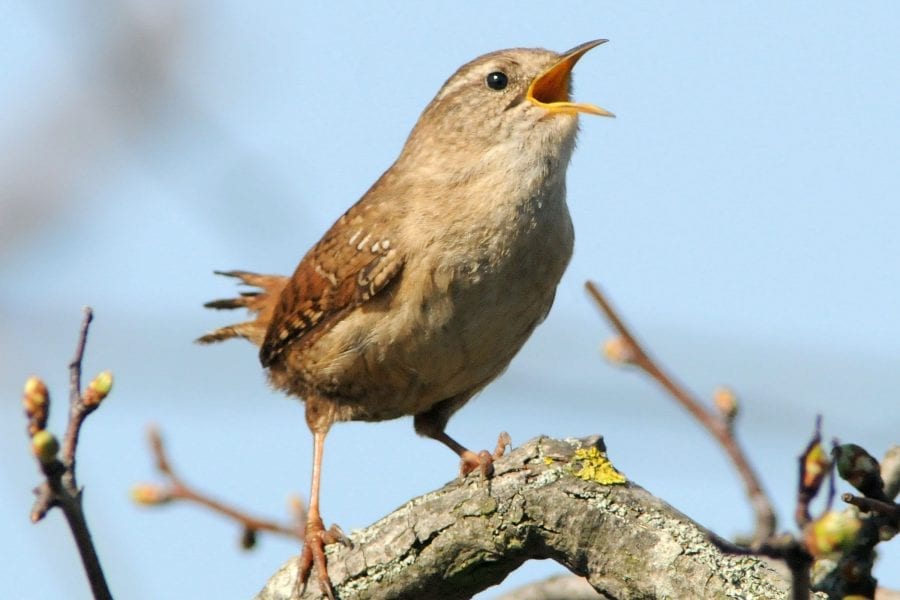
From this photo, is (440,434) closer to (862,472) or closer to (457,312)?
(457,312)

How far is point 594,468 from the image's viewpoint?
3137 millimetres

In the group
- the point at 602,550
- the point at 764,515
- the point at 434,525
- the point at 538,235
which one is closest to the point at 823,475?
the point at 764,515

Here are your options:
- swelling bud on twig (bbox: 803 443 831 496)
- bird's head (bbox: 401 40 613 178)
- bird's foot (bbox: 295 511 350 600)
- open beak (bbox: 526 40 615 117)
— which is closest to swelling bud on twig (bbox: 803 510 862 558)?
swelling bud on twig (bbox: 803 443 831 496)

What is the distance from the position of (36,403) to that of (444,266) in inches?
78.8

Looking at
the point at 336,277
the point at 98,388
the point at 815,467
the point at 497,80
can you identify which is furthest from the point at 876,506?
the point at 497,80

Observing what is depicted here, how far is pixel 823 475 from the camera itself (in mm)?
1760

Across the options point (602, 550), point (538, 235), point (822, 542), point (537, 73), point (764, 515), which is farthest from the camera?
point (537, 73)

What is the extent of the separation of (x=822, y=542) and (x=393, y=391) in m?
2.74

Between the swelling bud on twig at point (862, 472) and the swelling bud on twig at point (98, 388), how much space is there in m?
1.33

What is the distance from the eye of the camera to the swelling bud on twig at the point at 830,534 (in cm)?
169

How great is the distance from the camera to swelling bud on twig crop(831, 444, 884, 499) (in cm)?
203

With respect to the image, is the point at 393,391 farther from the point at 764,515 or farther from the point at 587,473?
the point at 764,515

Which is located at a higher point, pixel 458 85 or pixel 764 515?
pixel 458 85

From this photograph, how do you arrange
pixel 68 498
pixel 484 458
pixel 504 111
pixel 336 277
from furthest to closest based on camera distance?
pixel 504 111 < pixel 336 277 < pixel 484 458 < pixel 68 498
